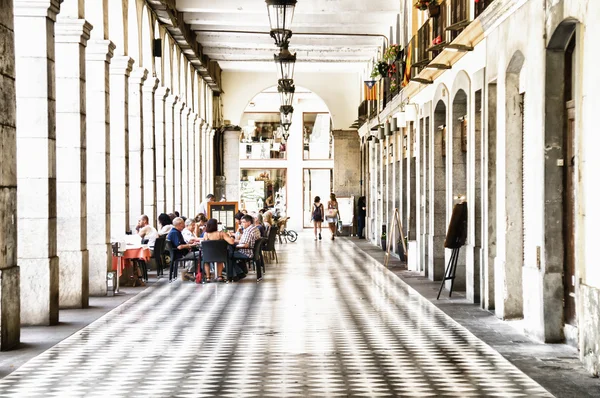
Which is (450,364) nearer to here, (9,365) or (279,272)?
(9,365)

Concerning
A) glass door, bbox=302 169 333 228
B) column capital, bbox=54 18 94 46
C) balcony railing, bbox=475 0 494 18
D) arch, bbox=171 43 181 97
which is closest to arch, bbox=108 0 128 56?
column capital, bbox=54 18 94 46

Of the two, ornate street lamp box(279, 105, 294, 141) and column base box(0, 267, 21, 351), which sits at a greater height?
ornate street lamp box(279, 105, 294, 141)

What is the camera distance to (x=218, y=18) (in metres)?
24.5

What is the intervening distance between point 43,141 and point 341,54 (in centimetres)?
2322

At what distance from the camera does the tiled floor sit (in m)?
7.30

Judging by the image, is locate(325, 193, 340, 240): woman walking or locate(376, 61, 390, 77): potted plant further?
locate(325, 193, 340, 240): woman walking

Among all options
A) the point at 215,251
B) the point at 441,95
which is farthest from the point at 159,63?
the point at 441,95

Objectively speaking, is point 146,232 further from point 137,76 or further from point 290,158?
point 290,158

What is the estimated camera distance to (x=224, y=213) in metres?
22.9

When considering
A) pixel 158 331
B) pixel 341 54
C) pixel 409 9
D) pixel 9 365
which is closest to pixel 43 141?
pixel 158 331

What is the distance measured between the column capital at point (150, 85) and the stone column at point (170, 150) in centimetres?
324

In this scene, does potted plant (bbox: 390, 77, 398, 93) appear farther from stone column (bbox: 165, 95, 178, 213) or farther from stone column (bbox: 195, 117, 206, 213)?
stone column (bbox: 195, 117, 206, 213)

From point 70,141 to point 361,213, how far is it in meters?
23.0

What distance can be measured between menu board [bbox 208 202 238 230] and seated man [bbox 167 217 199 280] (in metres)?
5.13
